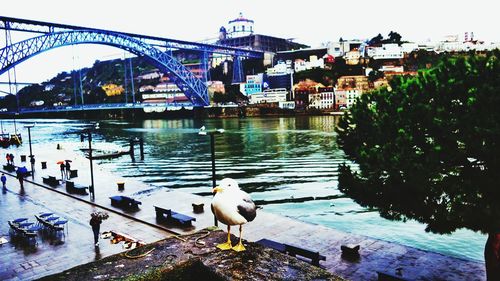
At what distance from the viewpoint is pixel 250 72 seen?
129750 mm

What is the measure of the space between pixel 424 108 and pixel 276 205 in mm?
12454

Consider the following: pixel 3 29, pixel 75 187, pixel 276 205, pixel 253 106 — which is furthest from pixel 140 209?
pixel 253 106

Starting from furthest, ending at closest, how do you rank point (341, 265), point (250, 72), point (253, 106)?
point (250, 72) < point (253, 106) < point (341, 265)

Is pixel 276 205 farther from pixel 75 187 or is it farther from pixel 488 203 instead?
pixel 488 203

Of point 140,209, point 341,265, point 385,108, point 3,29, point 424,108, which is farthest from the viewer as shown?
point 3,29

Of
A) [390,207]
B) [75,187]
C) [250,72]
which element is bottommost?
[75,187]

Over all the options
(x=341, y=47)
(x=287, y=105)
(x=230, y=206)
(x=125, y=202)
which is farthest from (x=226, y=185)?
(x=341, y=47)

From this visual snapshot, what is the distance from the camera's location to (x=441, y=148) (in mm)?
7633

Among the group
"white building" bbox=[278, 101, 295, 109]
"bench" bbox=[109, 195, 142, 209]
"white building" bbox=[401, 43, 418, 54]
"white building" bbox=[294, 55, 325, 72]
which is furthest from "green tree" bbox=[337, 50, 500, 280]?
"white building" bbox=[401, 43, 418, 54]

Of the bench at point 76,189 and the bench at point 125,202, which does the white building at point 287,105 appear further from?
the bench at point 125,202

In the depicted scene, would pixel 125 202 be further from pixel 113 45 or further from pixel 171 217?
pixel 113 45

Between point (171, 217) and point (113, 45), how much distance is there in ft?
209

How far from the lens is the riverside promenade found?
940cm

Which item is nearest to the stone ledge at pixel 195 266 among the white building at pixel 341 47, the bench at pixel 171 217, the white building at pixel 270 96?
the bench at pixel 171 217
